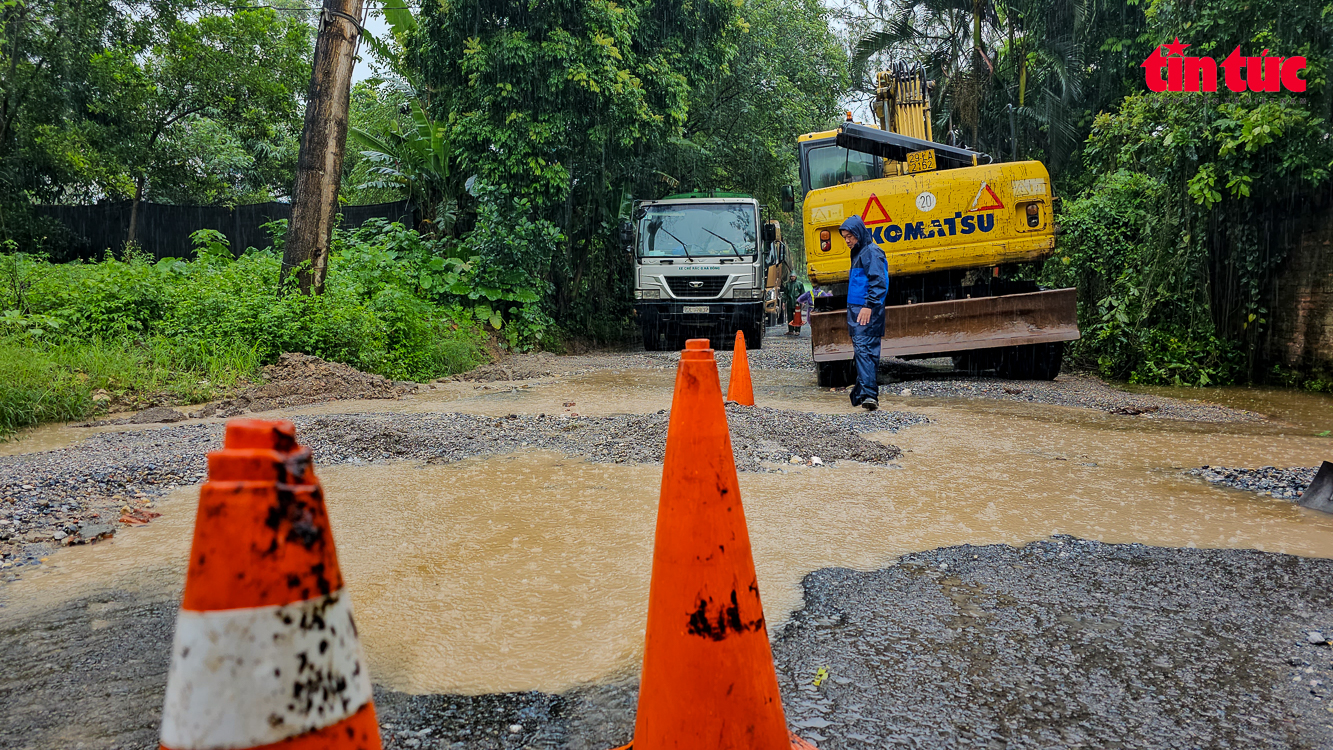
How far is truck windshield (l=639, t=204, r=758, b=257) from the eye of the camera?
52.3ft

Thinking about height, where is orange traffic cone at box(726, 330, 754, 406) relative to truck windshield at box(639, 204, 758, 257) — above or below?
below

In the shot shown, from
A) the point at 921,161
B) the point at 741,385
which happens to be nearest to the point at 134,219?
the point at 741,385

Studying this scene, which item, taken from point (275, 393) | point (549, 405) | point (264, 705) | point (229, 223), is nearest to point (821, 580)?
point (264, 705)

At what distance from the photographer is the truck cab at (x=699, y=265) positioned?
51.5 feet

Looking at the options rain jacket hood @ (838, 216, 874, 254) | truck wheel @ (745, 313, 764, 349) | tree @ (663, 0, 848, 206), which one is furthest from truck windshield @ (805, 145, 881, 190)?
tree @ (663, 0, 848, 206)

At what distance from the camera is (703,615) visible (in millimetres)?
1873

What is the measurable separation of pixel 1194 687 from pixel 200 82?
2226 cm

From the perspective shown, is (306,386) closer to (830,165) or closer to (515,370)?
(515,370)

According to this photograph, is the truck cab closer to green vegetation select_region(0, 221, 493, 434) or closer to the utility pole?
green vegetation select_region(0, 221, 493, 434)

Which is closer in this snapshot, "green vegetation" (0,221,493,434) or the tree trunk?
"green vegetation" (0,221,493,434)

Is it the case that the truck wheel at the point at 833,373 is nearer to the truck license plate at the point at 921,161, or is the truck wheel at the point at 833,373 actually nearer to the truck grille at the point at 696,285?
the truck license plate at the point at 921,161

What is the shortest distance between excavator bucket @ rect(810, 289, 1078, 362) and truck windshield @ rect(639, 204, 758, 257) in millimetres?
6535

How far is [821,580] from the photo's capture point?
10.8 ft

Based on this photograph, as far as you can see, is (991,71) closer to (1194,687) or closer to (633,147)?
(633,147)
